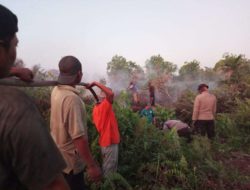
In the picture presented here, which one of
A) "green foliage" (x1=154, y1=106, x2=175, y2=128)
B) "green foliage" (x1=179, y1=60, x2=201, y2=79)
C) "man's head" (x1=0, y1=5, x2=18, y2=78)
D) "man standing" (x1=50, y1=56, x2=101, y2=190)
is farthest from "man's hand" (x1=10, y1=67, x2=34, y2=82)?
"green foliage" (x1=179, y1=60, x2=201, y2=79)

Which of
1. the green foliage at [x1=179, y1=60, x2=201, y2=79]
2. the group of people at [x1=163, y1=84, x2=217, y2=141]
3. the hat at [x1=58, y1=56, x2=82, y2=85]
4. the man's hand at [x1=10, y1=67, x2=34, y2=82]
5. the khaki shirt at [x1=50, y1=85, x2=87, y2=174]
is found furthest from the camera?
the green foliage at [x1=179, y1=60, x2=201, y2=79]

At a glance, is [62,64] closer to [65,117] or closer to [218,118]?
[65,117]

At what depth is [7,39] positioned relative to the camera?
131cm

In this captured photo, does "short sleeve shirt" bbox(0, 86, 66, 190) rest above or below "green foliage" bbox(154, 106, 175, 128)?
above

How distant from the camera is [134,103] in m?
13.5

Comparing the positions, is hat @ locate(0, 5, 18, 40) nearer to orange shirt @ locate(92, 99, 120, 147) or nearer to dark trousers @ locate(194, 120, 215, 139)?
orange shirt @ locate(92, 99, 120, 147)

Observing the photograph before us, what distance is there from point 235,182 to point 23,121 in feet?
17.5

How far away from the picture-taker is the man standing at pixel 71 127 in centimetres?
299

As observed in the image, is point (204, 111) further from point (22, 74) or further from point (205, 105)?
point (22, 74)

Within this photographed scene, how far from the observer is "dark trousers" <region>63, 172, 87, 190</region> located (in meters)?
3.15

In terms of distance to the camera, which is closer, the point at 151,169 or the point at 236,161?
the point at 151,169

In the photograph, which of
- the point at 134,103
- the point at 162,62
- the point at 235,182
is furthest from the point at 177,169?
the point at 162,62

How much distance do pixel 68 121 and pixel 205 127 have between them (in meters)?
6.41

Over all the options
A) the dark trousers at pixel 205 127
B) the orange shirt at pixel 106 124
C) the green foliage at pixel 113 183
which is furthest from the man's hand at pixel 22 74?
the dark trousers at pixel 205 127
